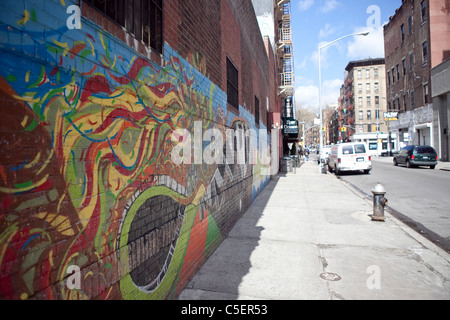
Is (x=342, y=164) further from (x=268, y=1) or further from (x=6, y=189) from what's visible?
(x=6, y=189)

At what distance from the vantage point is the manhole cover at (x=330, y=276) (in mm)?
3996

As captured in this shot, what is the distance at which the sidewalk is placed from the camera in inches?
144

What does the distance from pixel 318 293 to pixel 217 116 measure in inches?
135

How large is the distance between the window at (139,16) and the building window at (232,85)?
11.9 ft

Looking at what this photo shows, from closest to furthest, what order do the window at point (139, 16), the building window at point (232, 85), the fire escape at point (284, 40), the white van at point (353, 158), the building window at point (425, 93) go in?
the window at point (139, 16) < the building window at point (232, 85) < the white van at point (353, 158) < the fire escape at point (284, 40) < the building window at point (425, 93)

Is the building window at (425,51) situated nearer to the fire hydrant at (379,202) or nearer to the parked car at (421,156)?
the parked car at (421,156)

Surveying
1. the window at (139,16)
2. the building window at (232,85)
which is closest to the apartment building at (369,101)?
the building window at (232,85)

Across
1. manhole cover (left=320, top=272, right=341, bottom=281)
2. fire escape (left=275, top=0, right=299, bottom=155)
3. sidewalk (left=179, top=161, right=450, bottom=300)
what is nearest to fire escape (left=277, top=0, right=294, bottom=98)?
fire escape (left=275, top=0, right=299, bottom=155)

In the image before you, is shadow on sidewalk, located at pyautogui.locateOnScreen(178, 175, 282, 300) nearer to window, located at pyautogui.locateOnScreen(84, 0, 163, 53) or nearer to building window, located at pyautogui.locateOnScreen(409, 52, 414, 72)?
window, located at pyautogui.locateOnScreen(84, 0, 163, 53)

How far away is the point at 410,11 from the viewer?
34781 mm

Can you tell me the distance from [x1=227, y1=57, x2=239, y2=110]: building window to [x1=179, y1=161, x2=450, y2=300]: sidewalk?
3043 mm

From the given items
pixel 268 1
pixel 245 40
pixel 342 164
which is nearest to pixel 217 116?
pixel 245 40

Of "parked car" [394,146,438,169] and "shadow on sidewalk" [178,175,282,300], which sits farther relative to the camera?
"parked car" [394,146,438,169]
